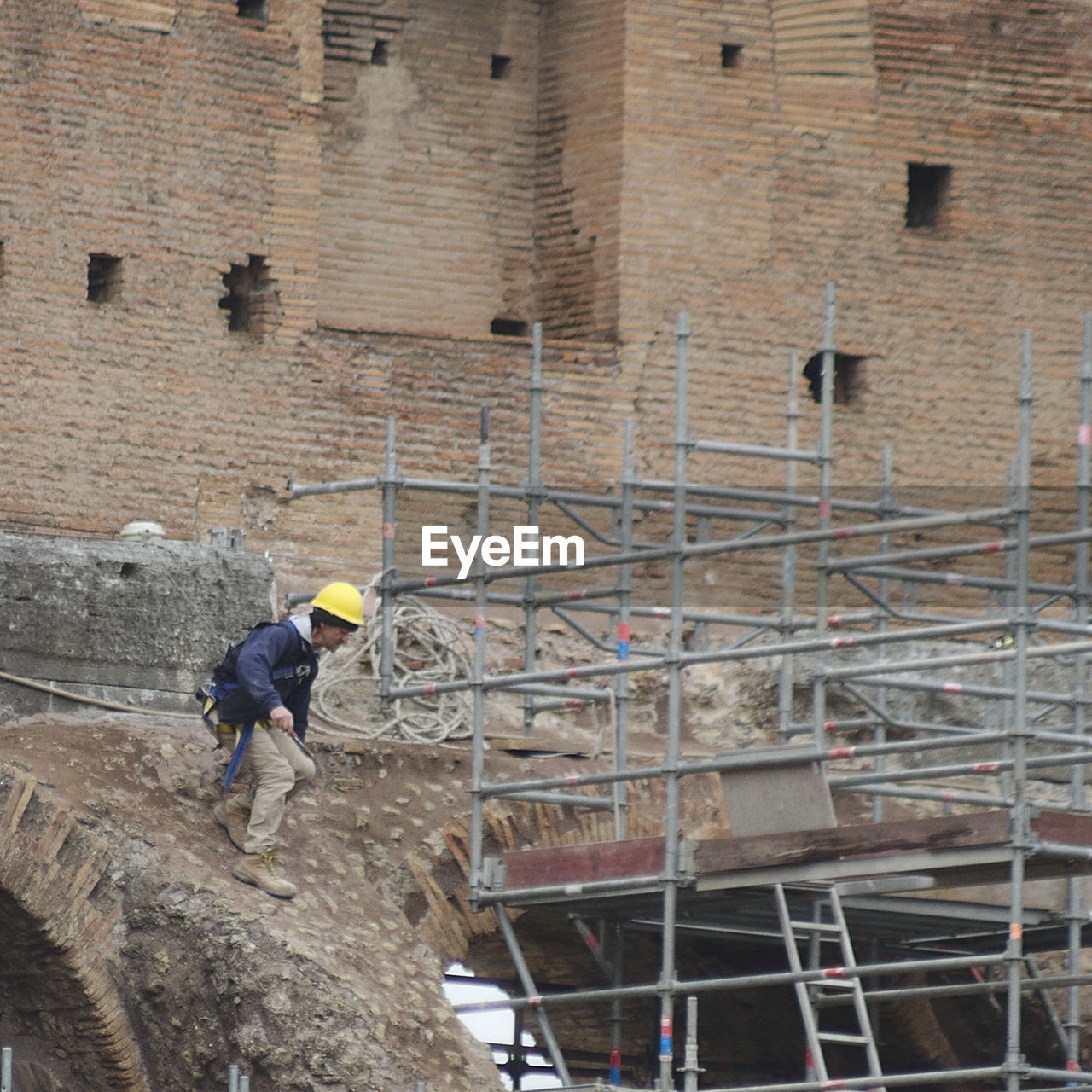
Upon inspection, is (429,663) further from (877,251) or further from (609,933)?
(877,251)

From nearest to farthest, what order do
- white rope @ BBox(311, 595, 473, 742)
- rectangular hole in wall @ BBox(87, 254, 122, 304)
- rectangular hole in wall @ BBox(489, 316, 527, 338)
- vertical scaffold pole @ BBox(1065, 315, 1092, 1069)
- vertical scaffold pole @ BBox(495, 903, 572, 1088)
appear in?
vertical scaffold pole @ BBox(495, 903, 572, 1088), vertical scaffold pole @ BBox(1065, 315, 1092, 1069), white rope @ BBox(311, 595, 473, 742), rectangular hole in wall @ BBox(87, 254, 122, 304), rectangular hole in wall @ BBox(489, 316, 527, 338)

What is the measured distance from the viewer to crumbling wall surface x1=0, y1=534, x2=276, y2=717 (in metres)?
12.4

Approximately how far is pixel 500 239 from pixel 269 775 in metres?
7.50

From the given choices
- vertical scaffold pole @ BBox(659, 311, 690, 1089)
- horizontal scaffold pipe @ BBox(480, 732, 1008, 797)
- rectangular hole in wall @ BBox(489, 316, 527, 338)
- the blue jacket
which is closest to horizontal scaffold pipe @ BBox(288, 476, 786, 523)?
vertical scaffold pole @ BBox(659, 311, 690, 1089)

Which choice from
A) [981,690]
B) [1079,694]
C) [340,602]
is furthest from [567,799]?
[1079,694]

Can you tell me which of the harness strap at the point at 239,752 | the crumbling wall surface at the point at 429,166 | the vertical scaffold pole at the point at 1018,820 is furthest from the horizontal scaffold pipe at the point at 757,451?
the crumbling wall surface at the point at 429,166

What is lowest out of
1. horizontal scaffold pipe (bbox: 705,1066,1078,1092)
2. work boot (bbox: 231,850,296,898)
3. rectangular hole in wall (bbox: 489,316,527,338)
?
horizontal scaffold pipe (bbox: 705,1066,1078,1092)

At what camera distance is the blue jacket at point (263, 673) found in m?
11.3

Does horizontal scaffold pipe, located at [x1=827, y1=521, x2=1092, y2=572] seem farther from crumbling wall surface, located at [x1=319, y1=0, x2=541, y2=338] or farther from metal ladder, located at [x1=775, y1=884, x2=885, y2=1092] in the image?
crumbling wall surface, located at [x1=319, y1=0, x2=541, y2=338]

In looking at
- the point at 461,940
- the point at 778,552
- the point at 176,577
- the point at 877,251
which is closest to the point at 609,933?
the point at 461,940

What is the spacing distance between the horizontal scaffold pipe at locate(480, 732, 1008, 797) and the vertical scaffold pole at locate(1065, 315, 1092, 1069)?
1008mm

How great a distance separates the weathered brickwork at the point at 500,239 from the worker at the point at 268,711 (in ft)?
14.8

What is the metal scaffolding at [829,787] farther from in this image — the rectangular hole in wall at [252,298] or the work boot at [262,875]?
the rectangular hole in wall at [252,298]

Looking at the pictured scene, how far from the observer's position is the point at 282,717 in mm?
11297
